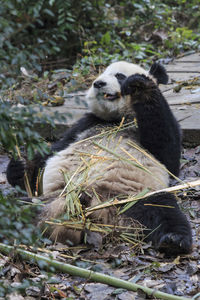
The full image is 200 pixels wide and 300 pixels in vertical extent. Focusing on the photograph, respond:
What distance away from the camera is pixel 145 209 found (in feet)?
9.96

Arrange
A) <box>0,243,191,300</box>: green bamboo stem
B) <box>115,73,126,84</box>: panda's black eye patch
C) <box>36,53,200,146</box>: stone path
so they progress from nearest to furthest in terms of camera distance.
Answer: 1. <box>0,243,191,300</box>: green bamboo stem
2. <box>115,73,126,84</box>: panda's black eye patch
3. <box>36,53,200,146</box>: stone path

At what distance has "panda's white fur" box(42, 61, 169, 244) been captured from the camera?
3.24m

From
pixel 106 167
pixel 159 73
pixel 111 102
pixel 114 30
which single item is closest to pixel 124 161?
pixel 106 167

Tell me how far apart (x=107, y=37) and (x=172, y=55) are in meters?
1.25

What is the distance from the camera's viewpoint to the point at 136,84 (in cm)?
370

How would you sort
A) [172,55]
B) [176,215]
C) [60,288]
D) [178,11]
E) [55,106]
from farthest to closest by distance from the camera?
[178,11], [172,55], [55,106], [176,215], [60,288]

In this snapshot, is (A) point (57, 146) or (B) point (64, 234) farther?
(A) point (57, 146)

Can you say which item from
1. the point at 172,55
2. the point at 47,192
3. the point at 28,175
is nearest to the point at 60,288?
the point at 47,192

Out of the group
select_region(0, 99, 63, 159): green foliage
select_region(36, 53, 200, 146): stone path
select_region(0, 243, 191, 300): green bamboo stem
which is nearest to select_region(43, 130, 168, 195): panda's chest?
select_region(36, 53, 200, 146): stone path

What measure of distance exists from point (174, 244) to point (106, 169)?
927 millimetres

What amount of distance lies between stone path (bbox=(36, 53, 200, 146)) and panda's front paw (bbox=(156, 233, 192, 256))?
59.3 inches

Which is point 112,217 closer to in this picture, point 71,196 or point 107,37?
point 71,196

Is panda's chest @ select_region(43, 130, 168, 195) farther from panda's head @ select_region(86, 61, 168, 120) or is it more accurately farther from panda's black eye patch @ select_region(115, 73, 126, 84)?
panda's black eye patch @ select_region(115, 73, 126, 84)

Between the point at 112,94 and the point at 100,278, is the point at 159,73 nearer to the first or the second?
the point at 112,94
